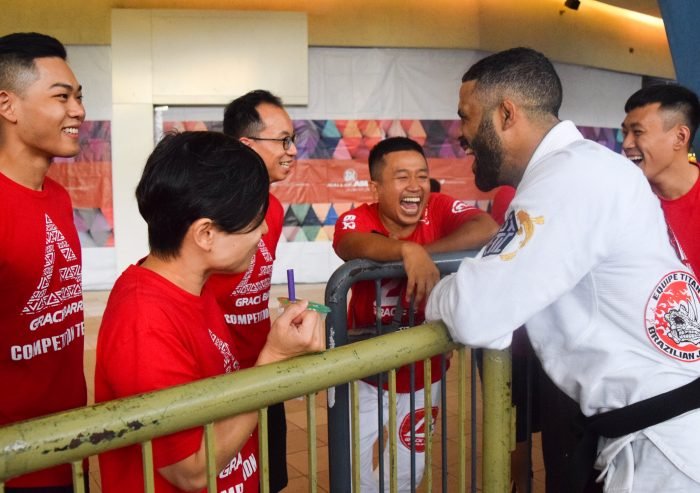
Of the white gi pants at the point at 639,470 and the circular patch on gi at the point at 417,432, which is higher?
the white gi pants at the point at 639,470

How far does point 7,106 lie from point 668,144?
8.86 ft

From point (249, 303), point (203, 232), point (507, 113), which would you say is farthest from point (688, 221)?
point (203, 232)

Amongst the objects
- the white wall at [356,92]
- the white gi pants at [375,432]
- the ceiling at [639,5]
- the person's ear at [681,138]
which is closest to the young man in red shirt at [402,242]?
the white gi pants at [375,432]

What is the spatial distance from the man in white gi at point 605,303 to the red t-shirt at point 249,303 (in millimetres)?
982

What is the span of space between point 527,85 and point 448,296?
72cm

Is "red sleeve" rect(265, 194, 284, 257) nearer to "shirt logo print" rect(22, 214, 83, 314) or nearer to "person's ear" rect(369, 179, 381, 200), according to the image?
"person's ear" rect(369, 179, 381, 200)

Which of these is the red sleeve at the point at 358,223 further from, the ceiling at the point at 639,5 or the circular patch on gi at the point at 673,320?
the ceiling at the point at 639,5

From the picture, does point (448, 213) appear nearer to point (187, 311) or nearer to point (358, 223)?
point (358, 223)

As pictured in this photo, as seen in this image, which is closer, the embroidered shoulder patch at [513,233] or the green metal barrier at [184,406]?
the green metal barrier at [184,406]

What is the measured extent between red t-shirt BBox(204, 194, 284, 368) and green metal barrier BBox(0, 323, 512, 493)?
3.49 feet

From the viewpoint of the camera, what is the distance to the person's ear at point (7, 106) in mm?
2031

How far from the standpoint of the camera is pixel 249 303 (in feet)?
8.05

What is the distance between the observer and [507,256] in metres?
1.47

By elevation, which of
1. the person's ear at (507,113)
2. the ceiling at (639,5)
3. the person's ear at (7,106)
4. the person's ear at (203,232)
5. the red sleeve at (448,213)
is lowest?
the person's ear at (203,232)
